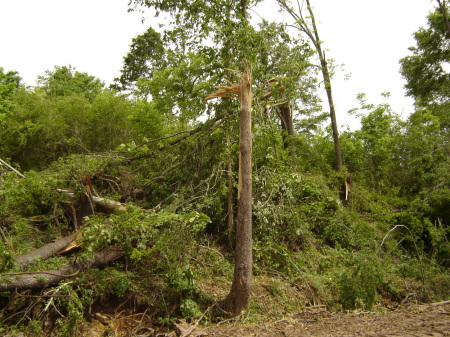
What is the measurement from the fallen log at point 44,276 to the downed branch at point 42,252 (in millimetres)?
617

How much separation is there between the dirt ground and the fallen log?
2547 mm

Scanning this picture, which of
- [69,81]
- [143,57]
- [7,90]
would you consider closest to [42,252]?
[7,90]

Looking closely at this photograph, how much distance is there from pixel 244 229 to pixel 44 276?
11.4ft

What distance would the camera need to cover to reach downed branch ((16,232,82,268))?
21.3 ft

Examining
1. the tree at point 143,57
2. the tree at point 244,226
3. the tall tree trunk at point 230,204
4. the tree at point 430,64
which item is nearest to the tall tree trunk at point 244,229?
the tree at point 244,226

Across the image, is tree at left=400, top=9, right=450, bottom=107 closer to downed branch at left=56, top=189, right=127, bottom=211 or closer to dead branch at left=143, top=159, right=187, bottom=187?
dead branch at left=143, top=159, right=187, bottom=187

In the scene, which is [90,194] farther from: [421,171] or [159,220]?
[421,171]

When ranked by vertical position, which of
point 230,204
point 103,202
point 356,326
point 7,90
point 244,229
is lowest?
point 356,326

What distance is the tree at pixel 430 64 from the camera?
16.3 metres

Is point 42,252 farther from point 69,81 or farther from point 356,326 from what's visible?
point 69,81

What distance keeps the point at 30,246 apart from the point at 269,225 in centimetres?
529

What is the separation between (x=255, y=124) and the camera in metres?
8.97

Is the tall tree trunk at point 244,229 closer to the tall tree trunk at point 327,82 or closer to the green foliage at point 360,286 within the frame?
the green foliage at point 360,286

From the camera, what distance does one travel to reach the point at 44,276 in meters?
5.96
